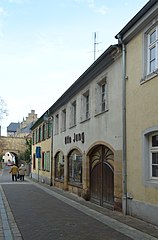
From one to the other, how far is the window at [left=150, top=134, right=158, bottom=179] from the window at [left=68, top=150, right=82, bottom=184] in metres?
8.19

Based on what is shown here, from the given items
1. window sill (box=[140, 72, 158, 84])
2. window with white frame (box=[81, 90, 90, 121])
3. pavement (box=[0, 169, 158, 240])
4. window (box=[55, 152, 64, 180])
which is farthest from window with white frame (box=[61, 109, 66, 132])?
window sill (box=[140, 72, 158, 84])

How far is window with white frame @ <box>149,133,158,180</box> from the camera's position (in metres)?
10.8

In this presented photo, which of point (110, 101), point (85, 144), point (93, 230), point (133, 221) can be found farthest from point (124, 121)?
point (85, 144)

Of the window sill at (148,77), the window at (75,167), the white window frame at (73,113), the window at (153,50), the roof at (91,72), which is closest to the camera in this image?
the window sill at (148,77)

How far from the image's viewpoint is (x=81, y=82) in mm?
18328

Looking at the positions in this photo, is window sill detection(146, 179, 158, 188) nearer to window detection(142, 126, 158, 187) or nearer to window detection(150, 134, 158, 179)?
window detection(142, 126, 158, 187)

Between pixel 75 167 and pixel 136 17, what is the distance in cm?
1079

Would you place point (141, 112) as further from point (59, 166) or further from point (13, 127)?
point (13, 127)

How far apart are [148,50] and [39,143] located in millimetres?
25584

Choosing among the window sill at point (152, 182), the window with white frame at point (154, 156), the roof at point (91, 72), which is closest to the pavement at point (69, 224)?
the window sill at point (152, 182)

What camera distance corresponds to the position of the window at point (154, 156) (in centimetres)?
1084

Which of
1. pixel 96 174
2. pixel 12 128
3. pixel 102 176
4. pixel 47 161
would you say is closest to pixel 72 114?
pixel 96 174

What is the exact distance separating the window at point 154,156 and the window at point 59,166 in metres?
13.4

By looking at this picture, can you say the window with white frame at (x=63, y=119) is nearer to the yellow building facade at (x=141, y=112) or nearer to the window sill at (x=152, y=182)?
the yellow building facade at (x=141, y=112)
